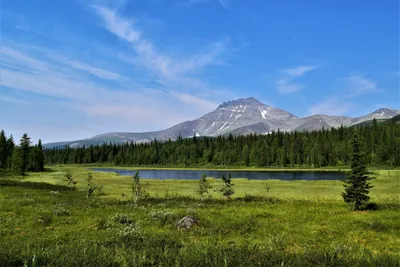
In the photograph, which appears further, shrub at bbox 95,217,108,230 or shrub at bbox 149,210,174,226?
shrub at bbox 149,210,174,226

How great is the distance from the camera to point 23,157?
113375mm

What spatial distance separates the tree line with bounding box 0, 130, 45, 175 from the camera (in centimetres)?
10671

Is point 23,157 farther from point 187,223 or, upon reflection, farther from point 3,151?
point 187,223

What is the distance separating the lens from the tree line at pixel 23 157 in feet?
350

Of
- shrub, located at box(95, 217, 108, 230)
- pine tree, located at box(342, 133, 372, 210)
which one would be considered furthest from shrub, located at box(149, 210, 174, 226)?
pine tree, located at box(342, 133, 372, 210)

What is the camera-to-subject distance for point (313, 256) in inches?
449

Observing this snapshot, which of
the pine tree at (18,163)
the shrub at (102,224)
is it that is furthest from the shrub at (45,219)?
the pine tree at (18,163)

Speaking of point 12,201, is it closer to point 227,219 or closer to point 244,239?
point 227,219

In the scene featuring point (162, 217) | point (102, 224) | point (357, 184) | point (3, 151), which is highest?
point (3, 151)

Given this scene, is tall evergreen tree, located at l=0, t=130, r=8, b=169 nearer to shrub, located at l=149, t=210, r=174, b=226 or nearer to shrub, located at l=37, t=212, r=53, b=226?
shrub, located at l=37, t=212, r=53, b=226

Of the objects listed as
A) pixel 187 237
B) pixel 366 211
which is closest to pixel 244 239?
pixel 187 237

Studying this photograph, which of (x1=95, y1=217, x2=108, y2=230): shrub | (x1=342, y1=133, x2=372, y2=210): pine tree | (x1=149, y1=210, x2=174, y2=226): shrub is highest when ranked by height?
(x1=342, y1=133, x2=372, y2=210): pine tree

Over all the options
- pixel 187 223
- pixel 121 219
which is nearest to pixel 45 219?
pixel 121 219

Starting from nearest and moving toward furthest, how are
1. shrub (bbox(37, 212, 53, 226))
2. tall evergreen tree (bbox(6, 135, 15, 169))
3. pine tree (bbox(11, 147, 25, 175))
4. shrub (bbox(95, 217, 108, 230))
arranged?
1. shrub (bbox(95, 217, 108, 230))
2. shrub (bbox(37, 212, 53, 226))
3. pine tree (bbox(11, 147, 25, 175))
4. tall evergreen tree (bbox(6, 135, 15, 169))
